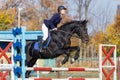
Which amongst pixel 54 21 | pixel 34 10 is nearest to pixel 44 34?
pixel 54 21

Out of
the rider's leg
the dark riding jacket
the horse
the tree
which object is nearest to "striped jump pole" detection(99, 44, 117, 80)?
the dark riding jacket

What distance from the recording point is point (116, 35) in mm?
39000

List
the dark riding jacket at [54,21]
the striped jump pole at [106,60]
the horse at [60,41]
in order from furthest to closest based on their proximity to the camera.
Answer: the horse at [60,41], the dark riding jacket at [54,21], the striped jump pole at [106,60]

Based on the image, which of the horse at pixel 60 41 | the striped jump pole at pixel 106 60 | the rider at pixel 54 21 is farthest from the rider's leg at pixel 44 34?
the striped jump pole at pixel 106 60

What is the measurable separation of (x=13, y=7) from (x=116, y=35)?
1167 cm

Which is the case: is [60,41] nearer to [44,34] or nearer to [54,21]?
[44,34]

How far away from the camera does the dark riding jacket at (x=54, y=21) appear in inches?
443

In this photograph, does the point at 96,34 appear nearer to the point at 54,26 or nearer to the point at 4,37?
the point at 4,37

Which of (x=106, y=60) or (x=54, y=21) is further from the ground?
(x=54, y=21)

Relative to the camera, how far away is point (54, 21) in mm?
11398

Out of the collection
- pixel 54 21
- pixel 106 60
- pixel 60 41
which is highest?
pixel 54 21

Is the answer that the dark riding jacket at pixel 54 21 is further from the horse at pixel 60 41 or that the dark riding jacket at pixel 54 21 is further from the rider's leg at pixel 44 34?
the horse at pixel 60 41

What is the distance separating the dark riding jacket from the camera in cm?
1124

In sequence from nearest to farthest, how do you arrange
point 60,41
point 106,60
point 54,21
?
point 106,60, point 54,21, point 60,41
